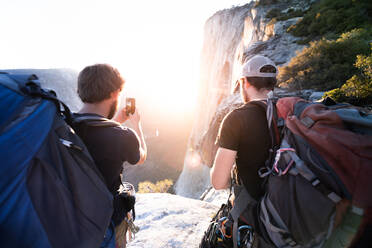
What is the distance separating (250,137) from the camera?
4.88 ft

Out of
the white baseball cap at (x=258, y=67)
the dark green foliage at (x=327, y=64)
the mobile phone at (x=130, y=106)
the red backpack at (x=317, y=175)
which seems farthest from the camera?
the dark green foliage at (x=327, y=64)

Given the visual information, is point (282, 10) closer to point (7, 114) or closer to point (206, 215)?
point (206, 215)

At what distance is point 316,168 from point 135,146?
137cm

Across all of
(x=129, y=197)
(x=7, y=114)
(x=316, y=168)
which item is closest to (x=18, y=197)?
(x=7, y=114)

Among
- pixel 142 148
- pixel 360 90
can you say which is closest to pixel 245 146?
pixel 142 148

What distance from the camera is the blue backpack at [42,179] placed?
2.58ft

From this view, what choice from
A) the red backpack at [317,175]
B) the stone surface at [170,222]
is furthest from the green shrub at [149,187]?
the red backpack at [317,175]

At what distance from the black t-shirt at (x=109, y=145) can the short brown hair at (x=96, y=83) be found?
1.02ft

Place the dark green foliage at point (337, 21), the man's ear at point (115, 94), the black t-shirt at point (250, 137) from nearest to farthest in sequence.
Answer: the black t-shirt at point (250, 137), the man's ear at point (115, 94), the dark green foliage at point (337, 21)

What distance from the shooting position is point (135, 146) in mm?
1487

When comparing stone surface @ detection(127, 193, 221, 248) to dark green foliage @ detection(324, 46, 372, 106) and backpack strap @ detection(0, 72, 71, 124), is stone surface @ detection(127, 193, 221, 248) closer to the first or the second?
backpack strap @ detection(0, 72, 71, 124)

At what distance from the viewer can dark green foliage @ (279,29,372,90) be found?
16.9ft

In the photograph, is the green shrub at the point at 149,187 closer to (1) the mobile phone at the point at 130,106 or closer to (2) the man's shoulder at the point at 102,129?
(1) the mobile phone at the point at 130,106

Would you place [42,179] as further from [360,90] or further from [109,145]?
[360,90]
